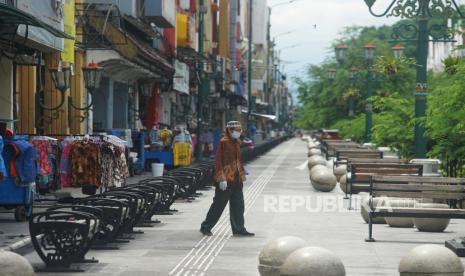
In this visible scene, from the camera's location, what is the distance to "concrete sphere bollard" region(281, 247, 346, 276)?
1048 centimetres

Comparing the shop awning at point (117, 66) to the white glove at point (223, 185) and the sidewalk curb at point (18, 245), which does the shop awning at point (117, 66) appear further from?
the sidewalk curb at point (18, 245)

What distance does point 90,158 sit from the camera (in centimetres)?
2233

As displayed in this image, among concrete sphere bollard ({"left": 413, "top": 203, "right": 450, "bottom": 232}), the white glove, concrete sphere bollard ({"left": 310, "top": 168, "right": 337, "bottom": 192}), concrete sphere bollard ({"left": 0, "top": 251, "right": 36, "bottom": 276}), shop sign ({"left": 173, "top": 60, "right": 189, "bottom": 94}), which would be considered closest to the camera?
concrete sphere bollard ({"left": 0, "top": 251, "right": 36, "bottom": 276})

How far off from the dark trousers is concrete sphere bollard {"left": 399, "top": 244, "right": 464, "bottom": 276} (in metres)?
7.02

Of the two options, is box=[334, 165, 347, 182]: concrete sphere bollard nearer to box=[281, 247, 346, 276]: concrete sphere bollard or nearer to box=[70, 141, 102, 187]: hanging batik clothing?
box=[70, 141, 102, 187]: hanging batik clothing

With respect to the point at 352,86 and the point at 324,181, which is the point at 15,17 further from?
the point at 352,86

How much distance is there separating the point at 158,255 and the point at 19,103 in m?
15.2

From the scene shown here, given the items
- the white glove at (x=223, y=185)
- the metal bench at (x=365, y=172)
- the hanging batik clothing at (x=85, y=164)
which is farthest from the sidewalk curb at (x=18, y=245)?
the metal bench at (x=365, y=172)

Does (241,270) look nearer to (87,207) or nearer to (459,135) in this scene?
(87,207)

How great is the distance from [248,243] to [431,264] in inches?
241

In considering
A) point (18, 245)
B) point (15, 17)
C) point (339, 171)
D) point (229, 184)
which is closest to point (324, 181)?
point (339, 171)

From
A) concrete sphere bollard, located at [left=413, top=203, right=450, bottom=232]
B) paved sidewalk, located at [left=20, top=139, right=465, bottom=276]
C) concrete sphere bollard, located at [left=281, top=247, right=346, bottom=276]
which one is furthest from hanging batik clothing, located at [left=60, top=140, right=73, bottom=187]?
concrete sphere bollard, located at [left=281, top=247, right=346, bottom=276]

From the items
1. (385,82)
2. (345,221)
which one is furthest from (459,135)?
(385,82)

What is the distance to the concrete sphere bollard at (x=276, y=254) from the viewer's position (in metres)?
11.7
